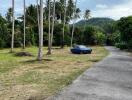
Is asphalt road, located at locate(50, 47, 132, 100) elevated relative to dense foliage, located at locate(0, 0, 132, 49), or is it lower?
lower

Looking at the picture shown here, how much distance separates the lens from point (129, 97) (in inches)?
514

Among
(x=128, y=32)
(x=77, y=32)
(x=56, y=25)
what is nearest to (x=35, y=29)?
(x=56, y=25)

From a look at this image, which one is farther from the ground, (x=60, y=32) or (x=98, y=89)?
(x=60, y=32)

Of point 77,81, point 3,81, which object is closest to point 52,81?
point 77,81

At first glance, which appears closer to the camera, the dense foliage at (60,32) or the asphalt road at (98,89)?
the asphalt road at (98,89)

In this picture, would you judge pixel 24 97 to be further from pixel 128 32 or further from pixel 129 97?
pixel 128 32

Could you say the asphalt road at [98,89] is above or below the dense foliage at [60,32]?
below

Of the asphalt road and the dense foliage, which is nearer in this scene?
the asphalt road

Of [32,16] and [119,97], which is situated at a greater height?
[32,16]

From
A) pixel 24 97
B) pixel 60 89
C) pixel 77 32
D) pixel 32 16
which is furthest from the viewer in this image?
pixel 77 32

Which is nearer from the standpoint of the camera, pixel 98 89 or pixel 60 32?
pixel 98 89

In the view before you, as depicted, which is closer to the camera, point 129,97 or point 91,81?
point 129,97

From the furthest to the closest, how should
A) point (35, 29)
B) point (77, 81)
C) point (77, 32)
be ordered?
point (77, 32) < point (35, 29) < point (77, 81)

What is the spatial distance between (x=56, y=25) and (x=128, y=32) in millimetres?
29782
